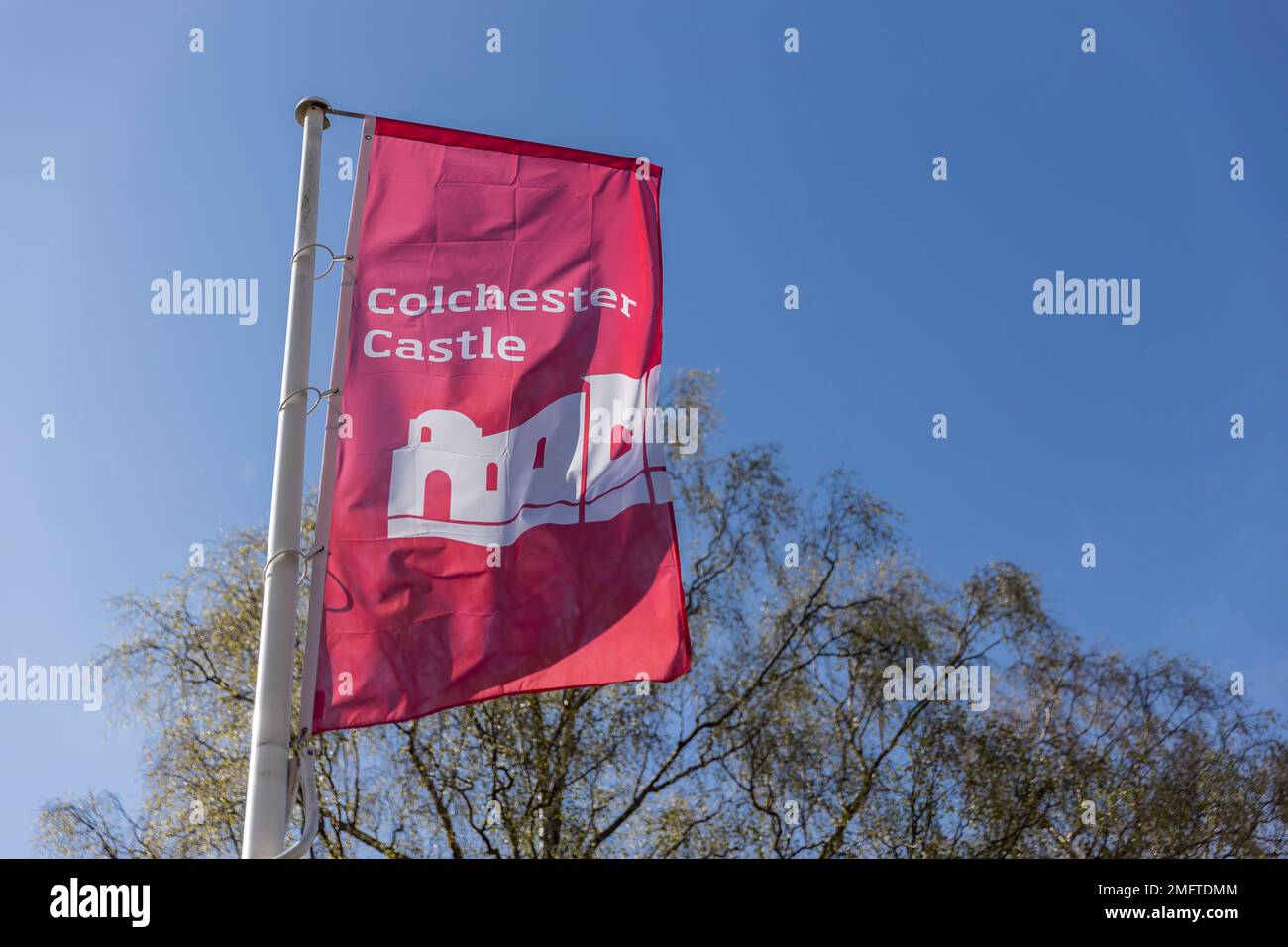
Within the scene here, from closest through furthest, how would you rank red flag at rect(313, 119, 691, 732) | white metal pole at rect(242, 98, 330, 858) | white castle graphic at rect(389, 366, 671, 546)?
white metal pole at rect(242, 98, 330, 858) < red flag at rect(313, 119, 691, 732) < white castle graphic at rect(389, 366, 671, 546)

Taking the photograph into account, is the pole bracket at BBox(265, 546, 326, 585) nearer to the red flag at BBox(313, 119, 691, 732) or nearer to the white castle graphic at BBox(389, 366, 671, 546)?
the red flag at BBox(313, 119, 691, 732)

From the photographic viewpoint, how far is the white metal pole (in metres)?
5.50

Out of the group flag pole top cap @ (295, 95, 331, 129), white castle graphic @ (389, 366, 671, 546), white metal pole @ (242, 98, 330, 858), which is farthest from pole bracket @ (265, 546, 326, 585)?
flag pole top cap @ (295, 95, 331, 129)

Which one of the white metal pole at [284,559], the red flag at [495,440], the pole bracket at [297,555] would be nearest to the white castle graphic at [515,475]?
the red flag at [495,440]

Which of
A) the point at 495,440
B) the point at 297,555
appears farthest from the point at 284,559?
the point at 495,440

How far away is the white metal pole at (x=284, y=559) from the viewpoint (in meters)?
5.50

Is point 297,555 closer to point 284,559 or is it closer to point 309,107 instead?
point 284,559

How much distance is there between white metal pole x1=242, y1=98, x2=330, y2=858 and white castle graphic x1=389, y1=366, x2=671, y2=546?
0.53 m

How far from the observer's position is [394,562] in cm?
611

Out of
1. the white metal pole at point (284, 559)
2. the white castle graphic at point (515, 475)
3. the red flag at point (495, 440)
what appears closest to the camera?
the white metal pole at point (284, 559)

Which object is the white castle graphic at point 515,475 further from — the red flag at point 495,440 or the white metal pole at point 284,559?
the white metal pole at point 284,559

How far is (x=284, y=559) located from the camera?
19.8 ft

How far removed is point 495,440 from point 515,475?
216 millimetres
